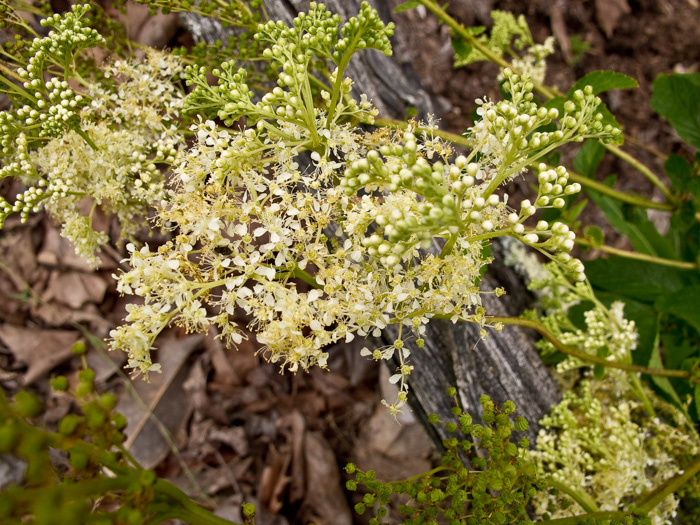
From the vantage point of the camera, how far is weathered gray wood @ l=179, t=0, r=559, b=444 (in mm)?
2240

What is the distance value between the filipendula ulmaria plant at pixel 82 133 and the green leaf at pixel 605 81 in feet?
5.33

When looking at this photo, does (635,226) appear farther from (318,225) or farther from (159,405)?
(159,405)

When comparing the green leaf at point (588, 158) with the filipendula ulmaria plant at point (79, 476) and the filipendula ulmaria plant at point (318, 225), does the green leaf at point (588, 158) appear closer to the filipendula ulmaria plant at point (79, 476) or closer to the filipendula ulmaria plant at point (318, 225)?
the filipendula ulmaria plant at point (318, 225)

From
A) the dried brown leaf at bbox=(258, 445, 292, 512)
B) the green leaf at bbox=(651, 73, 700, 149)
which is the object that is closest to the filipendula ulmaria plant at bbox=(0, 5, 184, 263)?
the dried brown leaf at bbox=(258, 445, 292, 512)

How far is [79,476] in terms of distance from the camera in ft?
3.82

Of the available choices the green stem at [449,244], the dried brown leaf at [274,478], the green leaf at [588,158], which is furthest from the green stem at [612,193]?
the dried brown leaf at [274,478]

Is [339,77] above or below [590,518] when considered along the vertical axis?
above

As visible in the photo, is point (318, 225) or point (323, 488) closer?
point (318, 225)

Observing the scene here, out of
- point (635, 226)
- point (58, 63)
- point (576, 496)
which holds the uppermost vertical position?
point (58, 63)

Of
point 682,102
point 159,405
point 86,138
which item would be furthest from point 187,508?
point 682,102

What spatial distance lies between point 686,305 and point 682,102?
110 centimetres

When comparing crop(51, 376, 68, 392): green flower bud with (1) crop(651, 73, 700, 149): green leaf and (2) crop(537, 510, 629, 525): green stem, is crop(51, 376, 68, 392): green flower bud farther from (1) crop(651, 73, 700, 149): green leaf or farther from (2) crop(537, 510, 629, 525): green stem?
(1) crop(651, 73, 700, 149): green leaf

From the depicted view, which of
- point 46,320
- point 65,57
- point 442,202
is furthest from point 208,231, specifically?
point 46,320

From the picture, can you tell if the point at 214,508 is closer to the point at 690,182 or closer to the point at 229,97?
the point at 229,97
